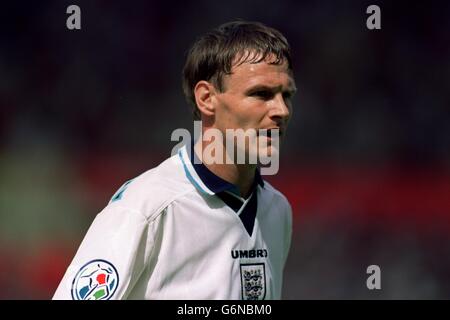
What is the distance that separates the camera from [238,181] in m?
2.76

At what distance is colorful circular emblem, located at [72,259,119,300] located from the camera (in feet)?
7.72

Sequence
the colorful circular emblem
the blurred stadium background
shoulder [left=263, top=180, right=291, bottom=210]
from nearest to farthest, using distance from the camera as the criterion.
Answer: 1. the colorful circular emblem
2. shoulder [left=263, top=180, right=291, bottom=210]
3. the blurred stadium background

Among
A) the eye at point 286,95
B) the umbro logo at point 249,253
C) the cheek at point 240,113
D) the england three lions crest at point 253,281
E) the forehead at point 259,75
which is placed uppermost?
the forehead at point 259,75

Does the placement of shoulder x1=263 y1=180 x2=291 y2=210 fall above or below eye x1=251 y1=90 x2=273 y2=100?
below

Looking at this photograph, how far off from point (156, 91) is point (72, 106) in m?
0.55

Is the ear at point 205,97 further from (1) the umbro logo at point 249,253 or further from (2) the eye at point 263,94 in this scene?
(1) the umbro logo at point 249,253

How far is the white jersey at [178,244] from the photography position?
2.38m

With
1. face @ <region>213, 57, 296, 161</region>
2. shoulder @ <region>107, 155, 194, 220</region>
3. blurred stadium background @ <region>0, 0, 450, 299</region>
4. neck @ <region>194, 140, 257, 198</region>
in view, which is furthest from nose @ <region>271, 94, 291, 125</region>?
blurred stadium background @ <region>0, 0, 450, 299</region>

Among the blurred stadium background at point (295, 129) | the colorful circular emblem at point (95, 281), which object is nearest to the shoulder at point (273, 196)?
the colorful circular emblem at point (95, 281)

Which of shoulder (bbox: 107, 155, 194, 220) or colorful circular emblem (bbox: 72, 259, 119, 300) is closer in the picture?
colorful circular emblem (bbox: 72, 259, 119, 300)

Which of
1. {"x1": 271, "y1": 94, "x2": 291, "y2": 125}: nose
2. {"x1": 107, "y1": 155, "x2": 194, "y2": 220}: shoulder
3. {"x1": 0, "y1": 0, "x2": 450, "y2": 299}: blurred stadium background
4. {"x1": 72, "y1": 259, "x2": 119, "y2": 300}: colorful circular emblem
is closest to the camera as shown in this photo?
{"x1": 72, "y1": 259, "x2": 119, "y2": 300}: colorful circular emblem

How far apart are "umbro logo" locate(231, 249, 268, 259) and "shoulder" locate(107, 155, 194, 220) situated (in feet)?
0.81

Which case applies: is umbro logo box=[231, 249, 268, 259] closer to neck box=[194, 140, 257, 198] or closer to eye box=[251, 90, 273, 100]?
neck box=[194, 140, 257, 198]

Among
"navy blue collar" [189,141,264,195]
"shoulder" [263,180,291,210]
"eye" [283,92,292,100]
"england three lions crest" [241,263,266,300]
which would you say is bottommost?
"england three lions crest" [241,263,266,300]
